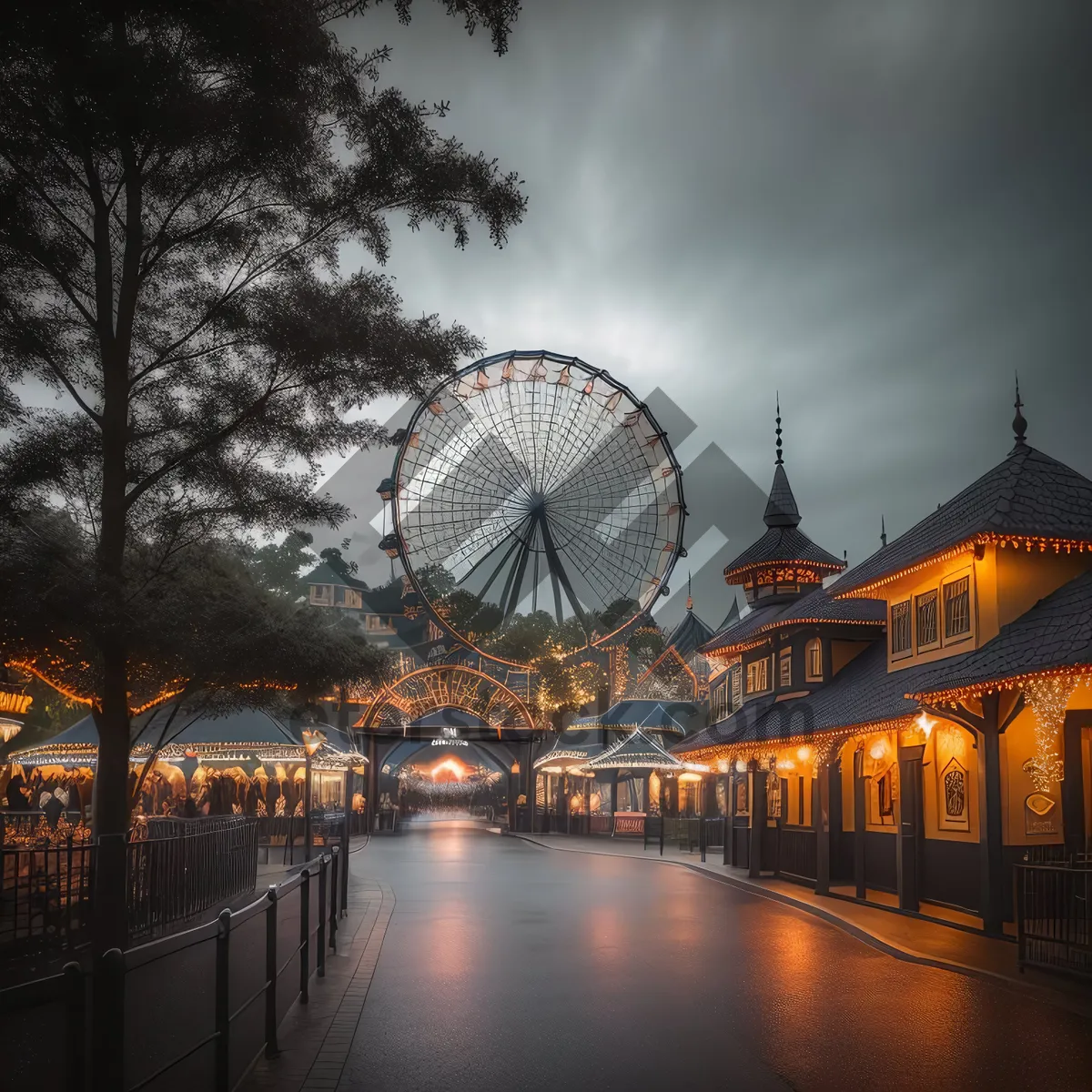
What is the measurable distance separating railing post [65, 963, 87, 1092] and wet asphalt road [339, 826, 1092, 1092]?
3161mm

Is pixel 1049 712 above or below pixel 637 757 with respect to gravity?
above

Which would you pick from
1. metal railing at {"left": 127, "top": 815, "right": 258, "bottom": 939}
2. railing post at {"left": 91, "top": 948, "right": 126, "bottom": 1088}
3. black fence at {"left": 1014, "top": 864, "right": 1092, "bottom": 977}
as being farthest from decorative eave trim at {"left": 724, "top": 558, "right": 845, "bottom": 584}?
railing post at {"left": 91, "top": 948, "right": 126, "bottom": 1088}

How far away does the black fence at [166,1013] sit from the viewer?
→ 3.99 meters

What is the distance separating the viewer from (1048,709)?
13.4 m

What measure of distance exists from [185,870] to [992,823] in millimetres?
10218

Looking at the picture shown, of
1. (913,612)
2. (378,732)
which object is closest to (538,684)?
(378,732)

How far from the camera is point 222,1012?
19.4 ft

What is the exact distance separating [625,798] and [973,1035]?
53.1 meters

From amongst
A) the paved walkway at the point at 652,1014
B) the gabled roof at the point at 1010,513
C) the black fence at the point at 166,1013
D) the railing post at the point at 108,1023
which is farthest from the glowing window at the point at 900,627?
the railing post at the point at 108,1023

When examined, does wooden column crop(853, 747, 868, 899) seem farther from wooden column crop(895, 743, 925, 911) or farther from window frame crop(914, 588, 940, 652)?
window frame crop(914, 588, 940, 652)

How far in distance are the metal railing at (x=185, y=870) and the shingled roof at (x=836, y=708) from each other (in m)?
9.97

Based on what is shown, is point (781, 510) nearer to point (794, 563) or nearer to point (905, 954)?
point (794, 563)

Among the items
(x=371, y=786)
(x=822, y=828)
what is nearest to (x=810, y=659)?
(x=822, y=828)

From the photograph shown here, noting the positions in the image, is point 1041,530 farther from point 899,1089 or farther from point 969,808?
point 899,1089
